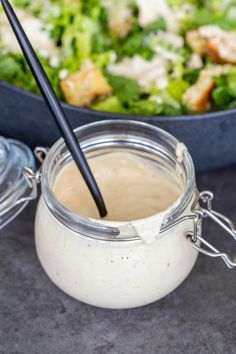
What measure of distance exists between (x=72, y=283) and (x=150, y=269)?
0.42 feet

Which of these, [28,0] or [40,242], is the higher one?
[28,0]

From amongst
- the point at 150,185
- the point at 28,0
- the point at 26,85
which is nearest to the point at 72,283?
the point at 150,185

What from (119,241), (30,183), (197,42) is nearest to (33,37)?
(197,42)

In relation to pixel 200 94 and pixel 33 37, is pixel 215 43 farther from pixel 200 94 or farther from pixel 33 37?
pixel 33 37

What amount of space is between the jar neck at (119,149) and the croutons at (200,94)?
0.87 feet

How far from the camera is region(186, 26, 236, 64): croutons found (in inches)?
55.8

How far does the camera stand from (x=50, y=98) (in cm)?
94

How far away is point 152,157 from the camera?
1.11 m

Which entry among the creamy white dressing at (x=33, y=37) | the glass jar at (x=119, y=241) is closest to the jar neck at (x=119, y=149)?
the glass jar at (x=119, y=241)

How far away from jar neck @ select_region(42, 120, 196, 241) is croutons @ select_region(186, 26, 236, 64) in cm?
42

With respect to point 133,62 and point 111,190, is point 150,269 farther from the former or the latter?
point 133,62

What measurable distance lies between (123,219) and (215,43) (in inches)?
20.6

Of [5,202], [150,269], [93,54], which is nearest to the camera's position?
[150,269]

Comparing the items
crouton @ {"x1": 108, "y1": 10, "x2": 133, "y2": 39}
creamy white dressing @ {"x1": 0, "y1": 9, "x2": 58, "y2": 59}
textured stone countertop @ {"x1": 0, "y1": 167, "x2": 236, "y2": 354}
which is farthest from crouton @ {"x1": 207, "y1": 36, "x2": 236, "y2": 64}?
textured stone countertop @ {"x1": 0, "y1": 167, "x2": 236, "y2": 354}
